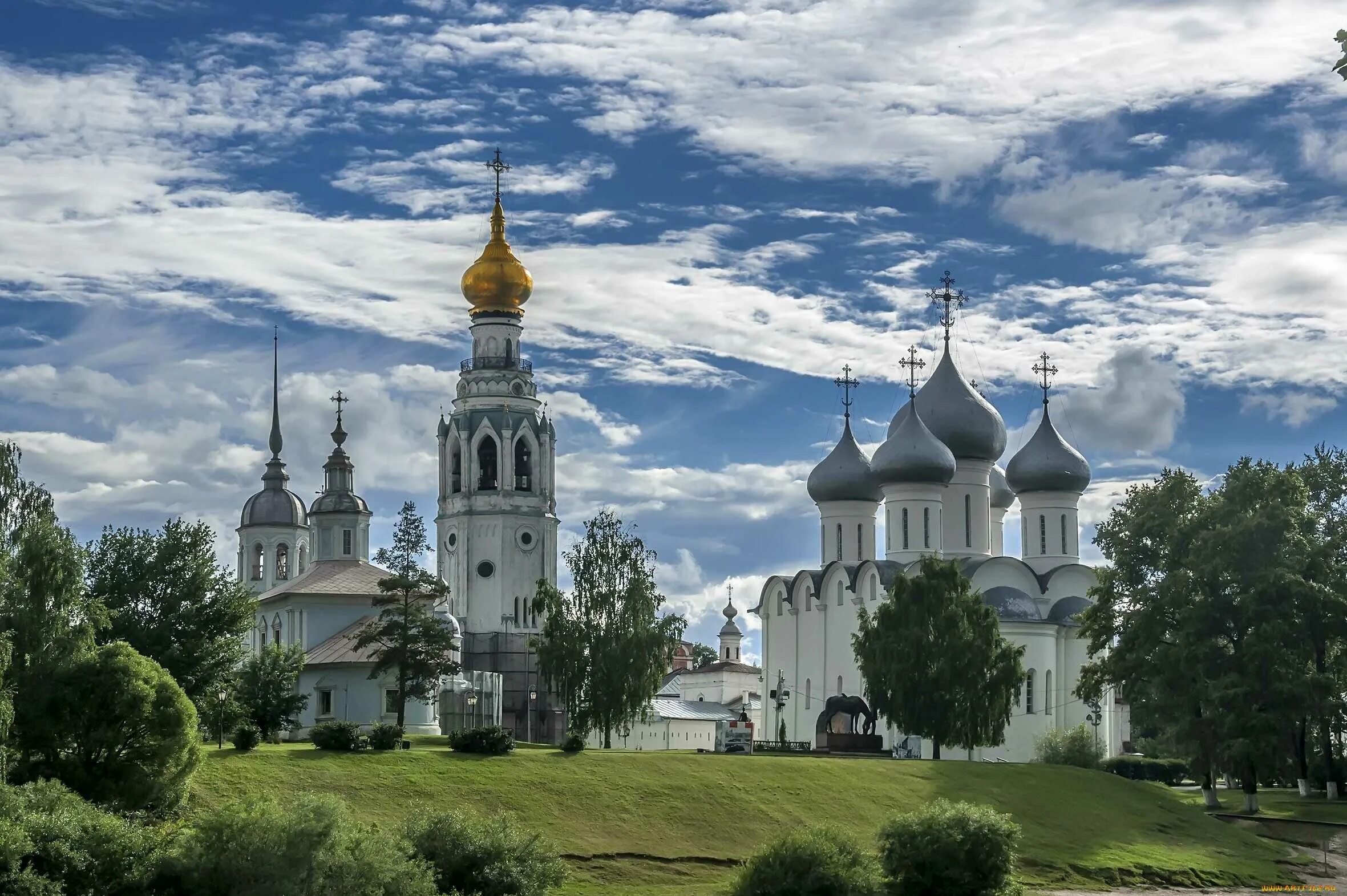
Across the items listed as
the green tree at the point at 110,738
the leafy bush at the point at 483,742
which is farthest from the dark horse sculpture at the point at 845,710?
the green tree at the point at 110,738

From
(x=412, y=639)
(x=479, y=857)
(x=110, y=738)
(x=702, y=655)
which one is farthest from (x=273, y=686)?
(x=702, y=655)

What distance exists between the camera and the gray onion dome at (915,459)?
74.3 meters

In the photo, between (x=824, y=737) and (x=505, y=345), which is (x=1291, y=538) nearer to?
(x=824, y=737)

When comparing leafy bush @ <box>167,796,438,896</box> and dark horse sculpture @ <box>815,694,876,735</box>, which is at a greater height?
dark horse sculpture @ <box>815,694,876,735</box>

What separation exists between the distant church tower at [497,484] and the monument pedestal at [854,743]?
24.0 m

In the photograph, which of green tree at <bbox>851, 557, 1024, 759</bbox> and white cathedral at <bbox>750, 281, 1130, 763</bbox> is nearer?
green tree at <bbox>851, 557, 1024, 759</bbox>

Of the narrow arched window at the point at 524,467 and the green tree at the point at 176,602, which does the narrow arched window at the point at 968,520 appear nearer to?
→ the narrow arched window at the point at 524,467

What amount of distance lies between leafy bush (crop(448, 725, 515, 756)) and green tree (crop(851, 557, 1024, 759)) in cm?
1568

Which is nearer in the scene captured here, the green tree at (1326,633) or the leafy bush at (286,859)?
the leafy bush at (286,859)

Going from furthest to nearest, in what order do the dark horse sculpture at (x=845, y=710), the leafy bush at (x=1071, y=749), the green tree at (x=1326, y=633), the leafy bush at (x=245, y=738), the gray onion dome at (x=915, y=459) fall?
the gray onion dome at (x=915, y=459) < the dark horse sculpture at (x=845, y=710) < the leafy bush at (x=1071, y=749) < the green tree at (x=1326, y=633) < the leafy bush at (x=245, y=738)

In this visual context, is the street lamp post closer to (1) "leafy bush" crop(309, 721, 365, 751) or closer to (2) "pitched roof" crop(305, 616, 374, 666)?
(1) "leafy bush" crop(309, 721, 365, 751)

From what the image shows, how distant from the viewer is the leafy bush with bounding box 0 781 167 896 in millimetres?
30203

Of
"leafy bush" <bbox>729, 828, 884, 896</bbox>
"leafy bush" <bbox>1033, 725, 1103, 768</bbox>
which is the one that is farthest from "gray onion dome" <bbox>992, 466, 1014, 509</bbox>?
"leafy bush" <bbox>729, 828, 884, 896</bbox>

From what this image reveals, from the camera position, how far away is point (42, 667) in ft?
122
